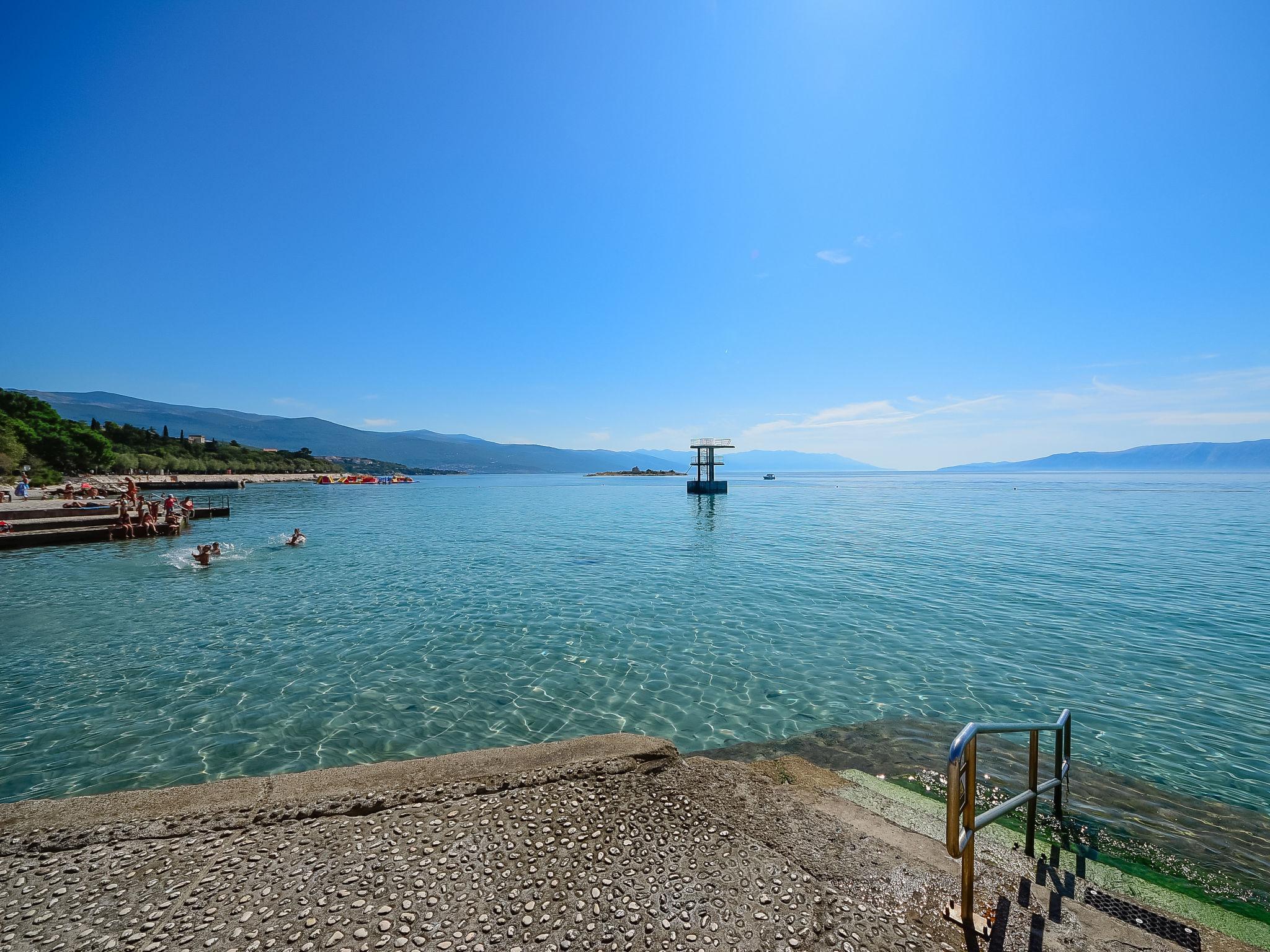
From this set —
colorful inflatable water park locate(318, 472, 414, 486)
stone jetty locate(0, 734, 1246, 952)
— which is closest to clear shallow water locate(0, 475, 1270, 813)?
stone jetty locate(0, 734, 1246, 952)

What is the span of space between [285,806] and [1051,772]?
7.92m

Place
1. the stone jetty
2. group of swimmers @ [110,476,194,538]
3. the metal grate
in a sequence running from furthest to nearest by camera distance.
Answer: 1. group of swimmers @ [110,476,194,538]
2. the metal grate
3. the stone jetty

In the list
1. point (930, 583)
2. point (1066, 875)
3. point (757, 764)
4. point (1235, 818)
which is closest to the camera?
point (1066, 875)

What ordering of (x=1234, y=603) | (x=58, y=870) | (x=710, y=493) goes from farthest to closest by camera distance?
(x=710, y=493) → (x=1234, y=603) → (x=58, y=870)

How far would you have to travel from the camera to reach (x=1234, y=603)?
43.1ft

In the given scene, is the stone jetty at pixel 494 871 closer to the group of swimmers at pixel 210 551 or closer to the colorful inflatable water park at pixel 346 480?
Result: the group of swimmers at pixel 210 551

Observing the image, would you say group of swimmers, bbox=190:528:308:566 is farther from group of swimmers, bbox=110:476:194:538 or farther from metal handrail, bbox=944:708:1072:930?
metal handrail, bbox=944:708:1072:930

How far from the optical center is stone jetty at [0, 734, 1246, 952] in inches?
119

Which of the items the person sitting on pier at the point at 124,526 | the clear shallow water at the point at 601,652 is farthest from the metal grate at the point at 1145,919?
the person sitting on pier at the point at 124,526

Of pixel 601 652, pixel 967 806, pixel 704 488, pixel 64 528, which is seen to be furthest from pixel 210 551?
pixel 704 488

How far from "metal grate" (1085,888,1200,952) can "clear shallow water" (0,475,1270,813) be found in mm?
3440

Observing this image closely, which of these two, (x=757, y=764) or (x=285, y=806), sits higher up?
(x=285, y=806)

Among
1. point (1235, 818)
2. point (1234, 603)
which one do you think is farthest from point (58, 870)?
point (1234, 603)

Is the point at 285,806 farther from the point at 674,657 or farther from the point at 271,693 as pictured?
the point at 674,657
